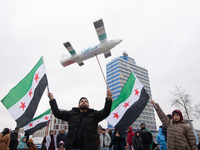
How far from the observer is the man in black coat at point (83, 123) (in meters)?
2.79

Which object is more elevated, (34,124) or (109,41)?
(109,41)

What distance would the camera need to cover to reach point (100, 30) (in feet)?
24.0

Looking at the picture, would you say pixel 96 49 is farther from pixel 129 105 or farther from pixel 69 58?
pixel 129 105

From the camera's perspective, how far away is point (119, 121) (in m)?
6.60

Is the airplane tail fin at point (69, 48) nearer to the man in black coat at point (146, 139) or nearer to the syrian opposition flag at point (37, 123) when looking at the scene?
the syrian opposition flag at point (37, 123)

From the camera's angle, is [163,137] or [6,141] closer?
[163,137]

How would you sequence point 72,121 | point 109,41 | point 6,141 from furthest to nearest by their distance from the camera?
point 109,41 < point 6,141 < point 72,121

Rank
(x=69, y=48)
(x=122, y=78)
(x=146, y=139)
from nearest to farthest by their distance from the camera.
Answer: (x=146, y=139)
(x=69, y=48)
(x=122, y=78)

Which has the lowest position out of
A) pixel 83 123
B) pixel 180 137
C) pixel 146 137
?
pixel 146 137

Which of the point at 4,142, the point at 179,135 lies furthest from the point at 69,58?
the point at 179,135

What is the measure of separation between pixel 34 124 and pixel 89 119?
6.76 m

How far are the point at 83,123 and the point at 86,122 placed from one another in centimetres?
6

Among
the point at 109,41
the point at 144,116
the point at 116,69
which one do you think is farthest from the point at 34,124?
the point at 144,116

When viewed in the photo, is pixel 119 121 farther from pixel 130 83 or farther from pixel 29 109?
pixel 29 109
